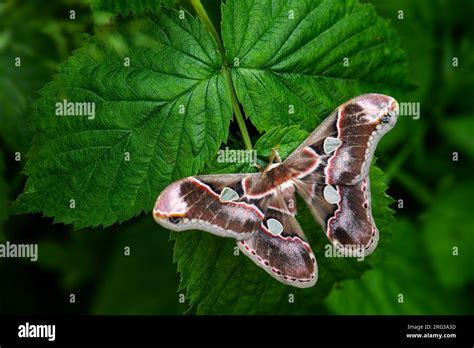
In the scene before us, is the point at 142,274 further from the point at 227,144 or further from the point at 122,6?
the point at 122,6

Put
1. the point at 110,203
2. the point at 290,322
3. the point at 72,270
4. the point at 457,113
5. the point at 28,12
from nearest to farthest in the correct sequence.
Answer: the point at 110,203 → the point at 290,322 → the point at 28,12 → the point at 72,270 → the point at 457,113

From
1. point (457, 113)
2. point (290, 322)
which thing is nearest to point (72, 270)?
point (290, 322)

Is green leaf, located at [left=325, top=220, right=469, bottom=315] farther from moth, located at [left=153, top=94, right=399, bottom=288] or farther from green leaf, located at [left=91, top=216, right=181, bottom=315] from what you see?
moth, located at [left=153, top=94, right=399, bottom=288]

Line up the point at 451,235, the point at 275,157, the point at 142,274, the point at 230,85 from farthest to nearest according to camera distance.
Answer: the point at 451,235 < the point at 142,274 < the point at 230,85 < the point at 275,157

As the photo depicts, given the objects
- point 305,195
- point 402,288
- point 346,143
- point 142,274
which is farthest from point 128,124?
point 402,288

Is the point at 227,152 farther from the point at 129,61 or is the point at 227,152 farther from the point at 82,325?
the point at 82,325

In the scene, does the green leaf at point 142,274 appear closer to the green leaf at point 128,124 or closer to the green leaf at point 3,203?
the green leaf at point 3,203

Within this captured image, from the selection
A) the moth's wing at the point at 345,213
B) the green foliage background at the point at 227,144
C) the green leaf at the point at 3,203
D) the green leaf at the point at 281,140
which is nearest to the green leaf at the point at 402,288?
the green foliage background at the point at 227,144
